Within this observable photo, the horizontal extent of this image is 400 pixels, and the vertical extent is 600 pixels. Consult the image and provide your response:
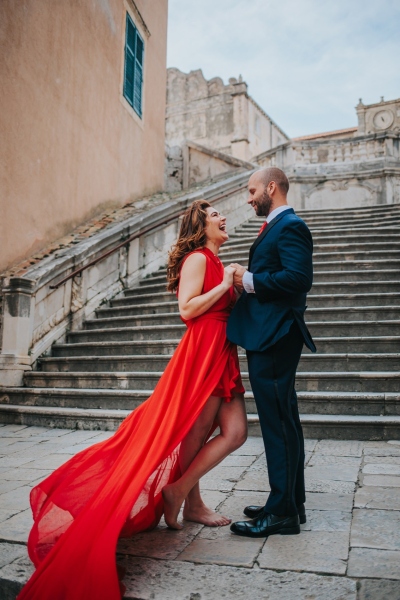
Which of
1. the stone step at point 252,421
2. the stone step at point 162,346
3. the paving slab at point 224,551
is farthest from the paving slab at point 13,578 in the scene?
the stone step at point 162,346

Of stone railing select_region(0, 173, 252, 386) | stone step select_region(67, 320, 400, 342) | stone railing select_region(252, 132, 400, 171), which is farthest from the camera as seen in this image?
stone railing select_region(252, 132, 400, 171)

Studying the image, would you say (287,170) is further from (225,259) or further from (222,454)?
(222,454)

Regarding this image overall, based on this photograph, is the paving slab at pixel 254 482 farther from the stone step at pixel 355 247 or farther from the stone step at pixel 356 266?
the stone step at pixel 355 247

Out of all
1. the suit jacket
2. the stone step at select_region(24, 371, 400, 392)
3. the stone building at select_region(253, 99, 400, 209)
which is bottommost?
the stone step at select_region(24, 371, 400, 392)

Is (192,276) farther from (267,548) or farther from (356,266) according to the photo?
(356,266)

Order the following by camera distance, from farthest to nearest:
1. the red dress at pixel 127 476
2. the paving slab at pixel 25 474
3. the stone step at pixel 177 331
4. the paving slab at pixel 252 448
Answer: the stone step at pixel 177 331 < the paving slab at pixel 252 448 < the paving slab at pixel 25 474 < the red dress at pixel 127 476

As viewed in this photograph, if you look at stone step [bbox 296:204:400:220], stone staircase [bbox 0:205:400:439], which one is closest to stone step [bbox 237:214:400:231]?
stone step [bbox 296:204:400:220]

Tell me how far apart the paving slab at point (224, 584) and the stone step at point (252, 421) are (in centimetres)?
273

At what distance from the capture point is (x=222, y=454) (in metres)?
2.63

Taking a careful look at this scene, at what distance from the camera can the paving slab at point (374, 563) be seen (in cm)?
208

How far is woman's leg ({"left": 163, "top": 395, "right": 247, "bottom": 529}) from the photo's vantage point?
2.61m

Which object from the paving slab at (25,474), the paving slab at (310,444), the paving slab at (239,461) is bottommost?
the paving slab at (25,474)

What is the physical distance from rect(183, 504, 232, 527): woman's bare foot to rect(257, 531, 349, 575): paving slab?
307 mm

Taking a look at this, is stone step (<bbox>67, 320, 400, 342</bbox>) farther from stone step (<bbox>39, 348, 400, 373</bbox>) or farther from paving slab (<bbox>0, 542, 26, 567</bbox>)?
paving slab (<bbox>0, 542, 26, 567</bbox>)
